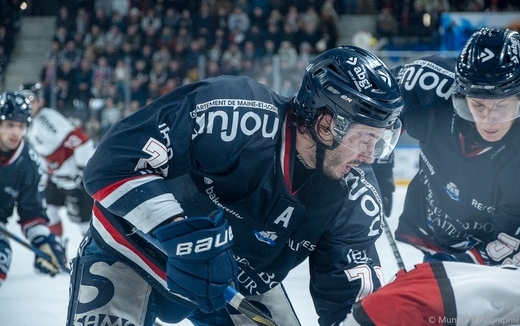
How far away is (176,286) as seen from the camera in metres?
1.70

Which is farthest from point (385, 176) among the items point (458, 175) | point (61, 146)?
point (61, 146)

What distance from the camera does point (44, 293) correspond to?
3.56m

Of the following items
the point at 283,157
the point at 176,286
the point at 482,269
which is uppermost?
the point at 283,157

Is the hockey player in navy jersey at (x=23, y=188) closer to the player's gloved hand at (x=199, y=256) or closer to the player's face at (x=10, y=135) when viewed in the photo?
the player's face at (x=10, y=135)

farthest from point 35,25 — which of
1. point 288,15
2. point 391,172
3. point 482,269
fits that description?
point 482,269

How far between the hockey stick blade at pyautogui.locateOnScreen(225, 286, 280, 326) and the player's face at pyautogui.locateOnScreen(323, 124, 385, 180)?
1.29 ft

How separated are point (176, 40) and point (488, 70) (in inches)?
299

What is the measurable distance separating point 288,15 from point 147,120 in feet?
28.3

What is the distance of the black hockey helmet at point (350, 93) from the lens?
5.66ft

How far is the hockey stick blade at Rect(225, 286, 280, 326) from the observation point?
5.98 ft

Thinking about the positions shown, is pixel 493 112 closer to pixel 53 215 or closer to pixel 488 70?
pixel 488 70

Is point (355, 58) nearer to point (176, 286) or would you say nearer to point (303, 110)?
point (303, 110)

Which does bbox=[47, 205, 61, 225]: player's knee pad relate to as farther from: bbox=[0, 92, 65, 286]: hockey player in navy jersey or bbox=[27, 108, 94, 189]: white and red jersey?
bbox=[0, 92, 65, 286]: hockey player in navy jersey

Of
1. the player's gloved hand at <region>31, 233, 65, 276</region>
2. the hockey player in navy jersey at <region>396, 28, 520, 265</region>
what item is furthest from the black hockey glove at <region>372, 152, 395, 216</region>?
the player's gloved hand at <region>31, 233, 65, 276</region>
